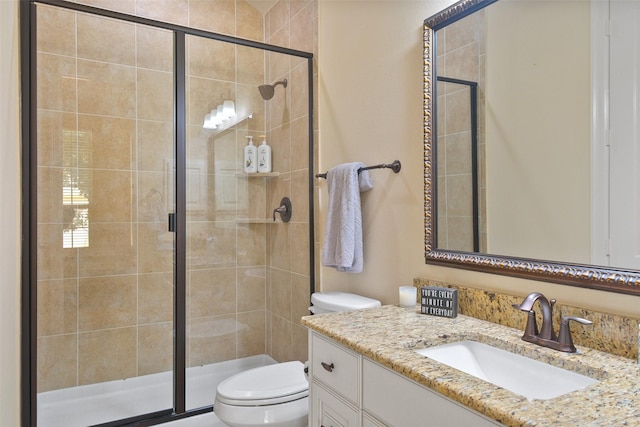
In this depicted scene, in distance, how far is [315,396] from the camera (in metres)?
1.39

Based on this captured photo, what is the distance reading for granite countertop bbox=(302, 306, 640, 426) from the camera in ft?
2.45

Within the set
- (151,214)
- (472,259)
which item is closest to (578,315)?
(472,259)

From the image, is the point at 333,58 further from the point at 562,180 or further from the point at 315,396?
the point at 315,396

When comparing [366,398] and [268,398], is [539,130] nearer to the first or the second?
[366,398]

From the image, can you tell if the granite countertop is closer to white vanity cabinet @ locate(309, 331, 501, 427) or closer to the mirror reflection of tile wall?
white vanity cabinet @ locate(309, 331, 501, 427)

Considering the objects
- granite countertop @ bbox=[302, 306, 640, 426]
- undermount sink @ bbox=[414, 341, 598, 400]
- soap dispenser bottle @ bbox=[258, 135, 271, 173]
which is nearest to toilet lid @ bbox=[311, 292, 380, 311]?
granite countertop @ bbox=[302, 306, 640, 426]

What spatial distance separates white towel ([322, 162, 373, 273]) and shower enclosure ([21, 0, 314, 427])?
0.48 meters

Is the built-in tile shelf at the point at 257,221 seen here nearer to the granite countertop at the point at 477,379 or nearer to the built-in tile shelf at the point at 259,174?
the built-in tile shelf at the point at 259,174

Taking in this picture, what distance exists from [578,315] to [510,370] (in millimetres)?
239

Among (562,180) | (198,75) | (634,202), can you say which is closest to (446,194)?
(562,180)

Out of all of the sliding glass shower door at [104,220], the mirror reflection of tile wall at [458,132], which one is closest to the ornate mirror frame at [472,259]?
the mirror reflection of tile wall at [458,132]

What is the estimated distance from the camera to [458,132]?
152 cm

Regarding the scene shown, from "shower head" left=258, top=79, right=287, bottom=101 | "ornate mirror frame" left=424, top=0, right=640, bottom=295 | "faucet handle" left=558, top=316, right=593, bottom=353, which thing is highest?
"shower head" left=258, top=79, right=287, bottom=101

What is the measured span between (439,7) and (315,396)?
1.51 meters
